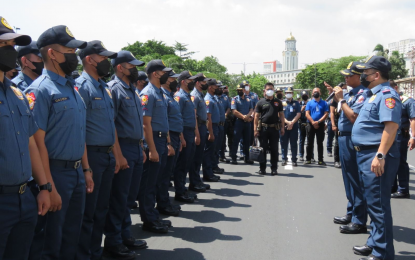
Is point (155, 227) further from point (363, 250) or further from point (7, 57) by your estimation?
point (7, 57)

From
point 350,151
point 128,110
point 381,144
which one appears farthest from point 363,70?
point 128,110

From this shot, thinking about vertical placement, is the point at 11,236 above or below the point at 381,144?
below

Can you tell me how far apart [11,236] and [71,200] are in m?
0.73

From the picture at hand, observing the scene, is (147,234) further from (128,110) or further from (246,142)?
(246,142)

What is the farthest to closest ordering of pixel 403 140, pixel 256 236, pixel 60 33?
pixel 403 140
pixel 256 236
pixel 60 33

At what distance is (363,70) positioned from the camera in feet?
13.9

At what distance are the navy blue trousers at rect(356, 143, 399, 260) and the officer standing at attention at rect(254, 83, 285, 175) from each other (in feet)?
16.3

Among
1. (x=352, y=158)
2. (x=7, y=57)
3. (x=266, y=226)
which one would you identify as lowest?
(x=266, y=226)

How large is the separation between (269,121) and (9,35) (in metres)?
7.20

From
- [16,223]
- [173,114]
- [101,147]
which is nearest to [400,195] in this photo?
[173,114]

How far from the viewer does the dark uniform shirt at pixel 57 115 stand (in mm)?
2861

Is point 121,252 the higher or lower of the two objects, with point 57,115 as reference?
lower

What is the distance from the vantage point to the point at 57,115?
116 inches

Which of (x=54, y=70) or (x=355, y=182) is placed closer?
(x=54, y=70)
